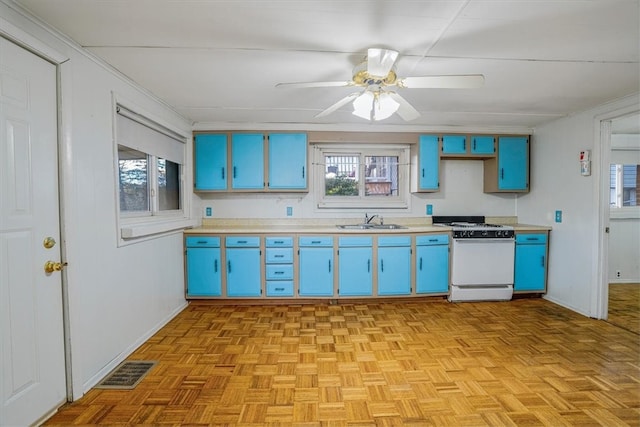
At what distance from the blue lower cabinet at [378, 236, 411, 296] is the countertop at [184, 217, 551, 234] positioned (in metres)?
0.13

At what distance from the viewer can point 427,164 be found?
12.3ft

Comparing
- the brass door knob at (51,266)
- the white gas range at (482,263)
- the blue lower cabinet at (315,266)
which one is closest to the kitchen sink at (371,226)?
the blue lower cabinet at (315,266)

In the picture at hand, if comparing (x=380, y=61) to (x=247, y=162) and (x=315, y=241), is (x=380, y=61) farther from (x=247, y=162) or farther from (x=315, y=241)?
(x=247, y=162)

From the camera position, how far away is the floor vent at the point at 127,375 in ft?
6.30

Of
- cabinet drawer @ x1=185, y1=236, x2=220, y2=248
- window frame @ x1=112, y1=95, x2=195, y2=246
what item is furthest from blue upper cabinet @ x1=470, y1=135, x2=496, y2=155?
window frame @ x1=112, y1=95, x2=195, y2=246

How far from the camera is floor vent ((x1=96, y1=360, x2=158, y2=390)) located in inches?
75.6

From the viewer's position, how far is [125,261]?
226cm

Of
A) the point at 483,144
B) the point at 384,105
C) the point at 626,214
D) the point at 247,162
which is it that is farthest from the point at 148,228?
the point at 626,214

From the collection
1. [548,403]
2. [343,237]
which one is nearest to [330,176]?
[343,237]

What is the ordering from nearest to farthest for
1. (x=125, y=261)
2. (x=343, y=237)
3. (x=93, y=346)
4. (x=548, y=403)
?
1. (x=548, y=403)
2. (x=93, y=346)
3. (x=125, y=261)
4. (x=343, y=237)

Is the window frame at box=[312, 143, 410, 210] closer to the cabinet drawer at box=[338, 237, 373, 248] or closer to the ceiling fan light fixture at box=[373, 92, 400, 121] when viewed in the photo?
the cabinet drawer at box=[338, 237, 373, 248]

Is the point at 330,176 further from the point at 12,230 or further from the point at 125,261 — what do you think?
the point at 12,230

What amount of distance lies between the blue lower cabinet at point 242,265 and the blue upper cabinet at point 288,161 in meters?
0.78

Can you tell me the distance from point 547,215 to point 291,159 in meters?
3.28
